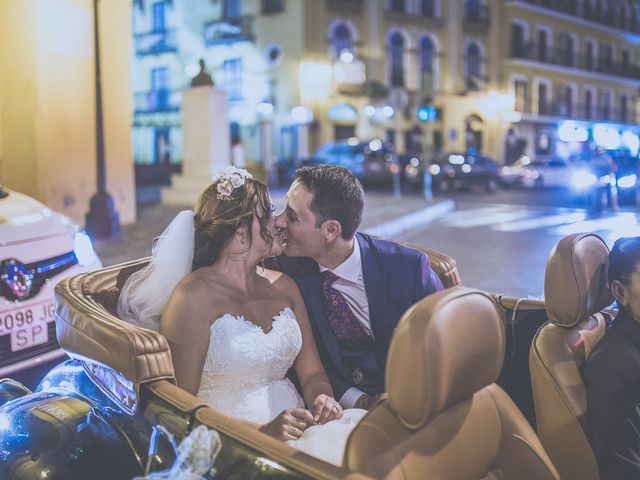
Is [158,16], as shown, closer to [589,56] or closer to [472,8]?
[472,8]

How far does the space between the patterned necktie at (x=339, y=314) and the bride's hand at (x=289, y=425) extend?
586 millimetres

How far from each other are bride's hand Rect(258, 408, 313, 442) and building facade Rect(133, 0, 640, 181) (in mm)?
23426

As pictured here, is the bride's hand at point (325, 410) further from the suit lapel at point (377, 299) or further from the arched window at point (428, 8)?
the arched window at point (428, 8)

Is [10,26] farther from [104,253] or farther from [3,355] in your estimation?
[3,355]

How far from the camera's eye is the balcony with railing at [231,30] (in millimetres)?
33812

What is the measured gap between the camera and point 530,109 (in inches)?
1715

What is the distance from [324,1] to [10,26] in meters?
23.8

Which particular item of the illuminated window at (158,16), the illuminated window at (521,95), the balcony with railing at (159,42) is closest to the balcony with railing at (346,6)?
the balcony with railing at (159,42)

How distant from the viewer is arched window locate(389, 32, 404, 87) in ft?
120

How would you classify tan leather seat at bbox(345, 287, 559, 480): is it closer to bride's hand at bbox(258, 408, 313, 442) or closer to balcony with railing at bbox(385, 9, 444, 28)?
bride's hand at bbox(258, 408, 313, 442)

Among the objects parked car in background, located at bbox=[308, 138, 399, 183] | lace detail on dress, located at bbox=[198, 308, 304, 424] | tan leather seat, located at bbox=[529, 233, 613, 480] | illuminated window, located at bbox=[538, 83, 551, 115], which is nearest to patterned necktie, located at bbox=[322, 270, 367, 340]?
lace detail on dress, located at bbox=[198, 308, 304, 424]

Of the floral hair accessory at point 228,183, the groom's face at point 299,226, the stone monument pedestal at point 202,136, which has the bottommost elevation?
the groom's face at point 299,226

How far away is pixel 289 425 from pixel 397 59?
3584 centimetres

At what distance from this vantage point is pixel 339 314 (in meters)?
3.12
